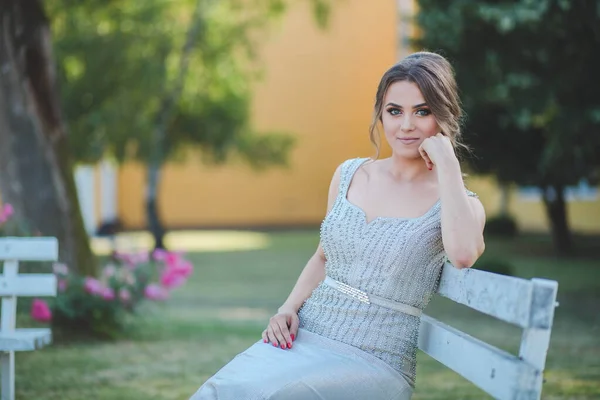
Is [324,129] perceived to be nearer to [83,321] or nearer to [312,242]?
[312,242]

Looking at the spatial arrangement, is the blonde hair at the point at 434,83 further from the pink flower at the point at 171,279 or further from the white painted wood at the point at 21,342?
the pink flower at the point at 171,279

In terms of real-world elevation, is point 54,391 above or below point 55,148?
below

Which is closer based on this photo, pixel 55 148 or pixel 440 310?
pixel 55 148

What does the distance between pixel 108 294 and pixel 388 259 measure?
5564 mm

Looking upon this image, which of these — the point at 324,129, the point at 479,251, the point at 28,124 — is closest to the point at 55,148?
the point at 28,124

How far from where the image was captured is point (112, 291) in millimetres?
8227

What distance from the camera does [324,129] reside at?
29.8 meters

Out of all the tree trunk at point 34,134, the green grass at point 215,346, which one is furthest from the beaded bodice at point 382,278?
the tree trunk at point 34,134

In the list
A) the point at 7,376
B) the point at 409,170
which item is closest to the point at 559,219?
the point at 7,376

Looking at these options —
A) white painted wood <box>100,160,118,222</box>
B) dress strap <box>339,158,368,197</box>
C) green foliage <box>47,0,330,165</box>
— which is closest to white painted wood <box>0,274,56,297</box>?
dress strap <box>339,158,368,197</box>

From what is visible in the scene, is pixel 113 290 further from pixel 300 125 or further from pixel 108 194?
pixel 300 125

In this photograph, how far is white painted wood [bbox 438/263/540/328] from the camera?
2.27 m

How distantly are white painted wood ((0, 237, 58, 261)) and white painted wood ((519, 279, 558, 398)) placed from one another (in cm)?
304

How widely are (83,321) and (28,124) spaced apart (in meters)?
1.83
